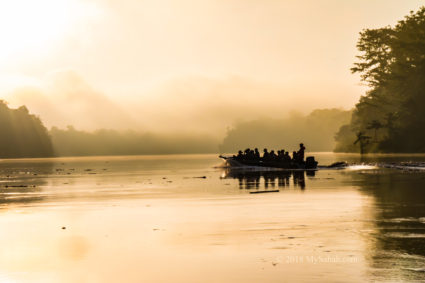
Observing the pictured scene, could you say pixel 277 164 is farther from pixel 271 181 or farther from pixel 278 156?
pixel 271 181

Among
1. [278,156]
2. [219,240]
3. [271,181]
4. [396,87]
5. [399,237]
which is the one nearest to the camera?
[399,237]

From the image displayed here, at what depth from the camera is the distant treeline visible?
131 m

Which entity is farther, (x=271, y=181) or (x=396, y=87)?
(x=396, y=87)

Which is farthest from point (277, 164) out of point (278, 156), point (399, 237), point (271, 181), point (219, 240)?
point (399, 237)

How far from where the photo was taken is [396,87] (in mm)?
136625

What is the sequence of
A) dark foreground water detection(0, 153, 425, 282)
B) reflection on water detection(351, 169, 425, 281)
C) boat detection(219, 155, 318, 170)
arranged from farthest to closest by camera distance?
1. boat detection(219, 155, 318, 170)
2. dark foreground water detection(0, 153, 425, 282)
3. reflection on water detection(351, 169, 425, 281)

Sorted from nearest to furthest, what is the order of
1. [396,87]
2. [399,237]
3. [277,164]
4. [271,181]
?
[399,237] < [271,181] < [277,164] < [396,87]

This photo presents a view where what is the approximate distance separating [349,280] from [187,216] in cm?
1435

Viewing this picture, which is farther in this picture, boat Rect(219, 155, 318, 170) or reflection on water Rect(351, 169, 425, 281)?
boat Rect(219, 155, 318, 170)

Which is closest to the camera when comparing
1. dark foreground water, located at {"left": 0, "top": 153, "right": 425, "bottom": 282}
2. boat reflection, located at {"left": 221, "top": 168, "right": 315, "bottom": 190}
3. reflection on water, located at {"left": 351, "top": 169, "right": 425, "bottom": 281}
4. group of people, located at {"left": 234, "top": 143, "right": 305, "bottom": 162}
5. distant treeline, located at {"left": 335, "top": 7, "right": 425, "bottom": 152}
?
reflection on water, located at {"left": 351, "top": 169, "right": 425, "bottom": 281}

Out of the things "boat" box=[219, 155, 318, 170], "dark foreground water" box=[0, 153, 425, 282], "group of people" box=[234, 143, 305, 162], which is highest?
"group of people" box=[234, 143, 305, 162]

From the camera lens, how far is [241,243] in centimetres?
1958

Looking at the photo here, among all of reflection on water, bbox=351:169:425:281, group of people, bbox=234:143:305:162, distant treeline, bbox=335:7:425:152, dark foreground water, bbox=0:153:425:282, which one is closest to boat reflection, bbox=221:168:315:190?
dark foreground water, bbox=0:153:425:282

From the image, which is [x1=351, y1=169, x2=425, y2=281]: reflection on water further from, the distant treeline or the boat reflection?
the distant treeline
